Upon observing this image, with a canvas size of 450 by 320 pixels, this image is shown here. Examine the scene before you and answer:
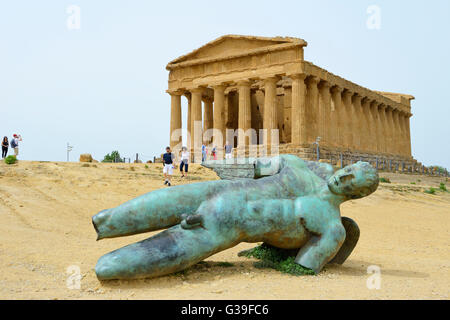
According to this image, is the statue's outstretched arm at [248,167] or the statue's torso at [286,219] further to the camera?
the statue's outstretched arm at [248,167]

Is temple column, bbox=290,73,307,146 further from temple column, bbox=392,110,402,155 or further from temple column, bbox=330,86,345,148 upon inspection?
temple column, bbox=392,110,402,155

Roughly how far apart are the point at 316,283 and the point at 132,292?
73.8 inches

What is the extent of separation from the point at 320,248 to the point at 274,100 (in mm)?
27320

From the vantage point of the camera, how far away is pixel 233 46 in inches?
1296

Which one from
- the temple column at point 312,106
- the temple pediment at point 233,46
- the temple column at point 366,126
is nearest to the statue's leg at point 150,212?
the temple pediment at point 233,46

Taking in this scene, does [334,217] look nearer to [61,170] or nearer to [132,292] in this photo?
[132,292]

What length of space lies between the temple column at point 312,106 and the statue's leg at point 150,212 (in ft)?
92.9

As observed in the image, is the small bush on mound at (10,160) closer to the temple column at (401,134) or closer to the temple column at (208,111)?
the temple column at (208,111)

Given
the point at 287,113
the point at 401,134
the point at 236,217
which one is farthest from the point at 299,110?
the point at 236,217

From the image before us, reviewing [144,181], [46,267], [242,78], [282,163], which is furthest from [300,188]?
[242,78]

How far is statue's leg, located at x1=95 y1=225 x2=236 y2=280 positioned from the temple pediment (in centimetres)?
2686

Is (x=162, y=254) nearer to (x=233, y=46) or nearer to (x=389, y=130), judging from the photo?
(x=233, y=46)

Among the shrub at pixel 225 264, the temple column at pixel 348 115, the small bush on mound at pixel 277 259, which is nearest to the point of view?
the small bush on mound at pixel 277 259

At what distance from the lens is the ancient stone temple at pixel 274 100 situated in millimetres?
30406
